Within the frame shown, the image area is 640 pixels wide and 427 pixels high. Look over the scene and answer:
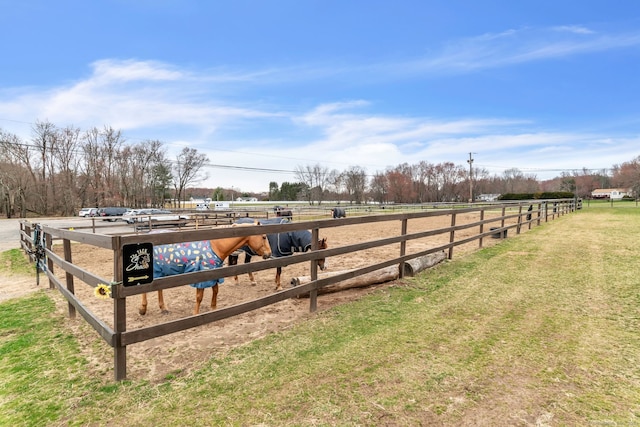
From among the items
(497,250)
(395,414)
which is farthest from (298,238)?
(497,250)

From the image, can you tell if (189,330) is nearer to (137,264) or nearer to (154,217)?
(137,264)

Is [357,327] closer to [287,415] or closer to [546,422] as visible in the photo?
[287,415]

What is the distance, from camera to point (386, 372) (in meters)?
2.75

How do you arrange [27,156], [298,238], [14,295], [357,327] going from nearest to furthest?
[357,327]
[14,295]
[298,238]
[27,156]

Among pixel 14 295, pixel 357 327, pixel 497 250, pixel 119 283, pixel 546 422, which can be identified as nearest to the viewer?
pixel 546 422

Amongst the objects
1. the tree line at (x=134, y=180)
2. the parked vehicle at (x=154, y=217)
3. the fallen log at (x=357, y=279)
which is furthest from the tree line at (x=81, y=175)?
the fallen log at (x=357, y=279)

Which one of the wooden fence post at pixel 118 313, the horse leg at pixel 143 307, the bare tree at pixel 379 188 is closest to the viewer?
the wooden fence post at pixel 118 313

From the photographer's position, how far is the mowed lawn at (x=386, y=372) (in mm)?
2221

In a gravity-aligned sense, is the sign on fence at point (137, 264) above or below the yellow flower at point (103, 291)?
above

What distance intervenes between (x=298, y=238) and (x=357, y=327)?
268 centimetres

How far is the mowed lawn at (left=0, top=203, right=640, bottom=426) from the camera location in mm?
2221

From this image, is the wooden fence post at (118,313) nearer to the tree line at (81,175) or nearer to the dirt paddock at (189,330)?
the dirt paddock at (189,330)

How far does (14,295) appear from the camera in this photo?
562 centimetres

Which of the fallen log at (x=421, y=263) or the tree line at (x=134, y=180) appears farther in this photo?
the tree line at (x=134, y=180)
